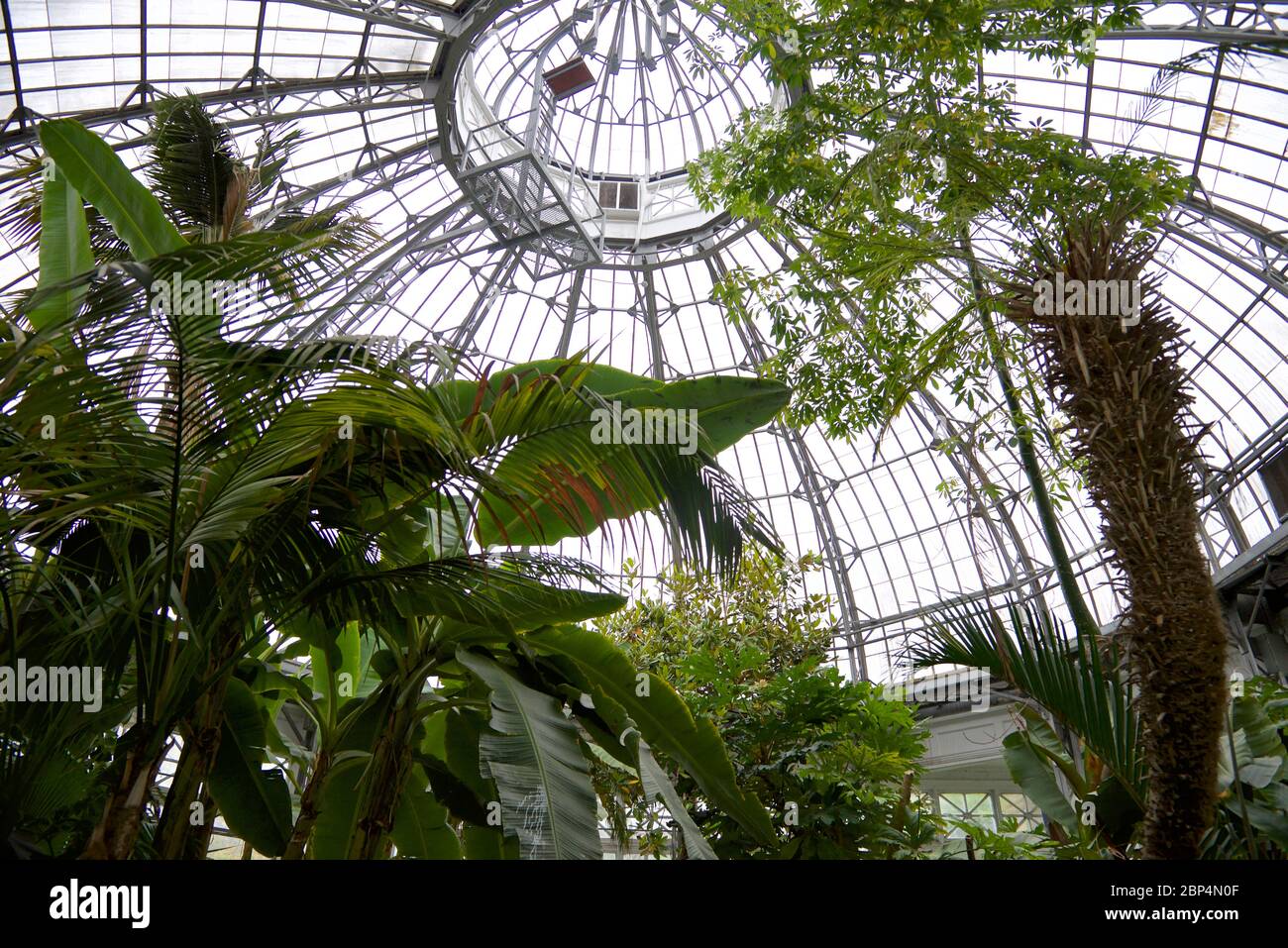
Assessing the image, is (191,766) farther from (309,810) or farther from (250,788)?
(250,788)

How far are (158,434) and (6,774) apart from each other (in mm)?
1259

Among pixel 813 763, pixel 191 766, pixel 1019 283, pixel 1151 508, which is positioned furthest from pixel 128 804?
pixel 813 763

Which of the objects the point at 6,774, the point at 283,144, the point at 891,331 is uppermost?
the point at 283,144

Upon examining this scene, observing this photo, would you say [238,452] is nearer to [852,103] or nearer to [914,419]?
[852,103]

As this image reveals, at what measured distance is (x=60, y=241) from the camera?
4172 mm

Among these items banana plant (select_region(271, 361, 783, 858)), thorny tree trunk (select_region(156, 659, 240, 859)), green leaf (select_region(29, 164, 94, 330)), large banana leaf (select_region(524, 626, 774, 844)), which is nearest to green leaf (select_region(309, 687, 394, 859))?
banana plant (select_region(271, 361, 783, 858))

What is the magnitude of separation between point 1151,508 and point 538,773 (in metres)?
2.33

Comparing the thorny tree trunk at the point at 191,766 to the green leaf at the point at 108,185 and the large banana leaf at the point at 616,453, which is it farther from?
the green leaf at the point at 108,185

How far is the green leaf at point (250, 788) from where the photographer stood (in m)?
4.67

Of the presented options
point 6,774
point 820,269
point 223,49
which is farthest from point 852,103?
point 223,49

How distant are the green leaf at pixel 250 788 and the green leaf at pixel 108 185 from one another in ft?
7.67

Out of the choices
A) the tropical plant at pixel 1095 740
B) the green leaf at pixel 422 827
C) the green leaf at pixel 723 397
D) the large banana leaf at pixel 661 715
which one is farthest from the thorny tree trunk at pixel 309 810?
the tropical plant at pixel 1095 740

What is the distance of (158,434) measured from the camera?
124 inches

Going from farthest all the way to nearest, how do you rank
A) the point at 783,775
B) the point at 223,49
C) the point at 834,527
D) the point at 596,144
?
the point at 834,527, the point at 596,144, the point at 223,49, the point at 783,775
